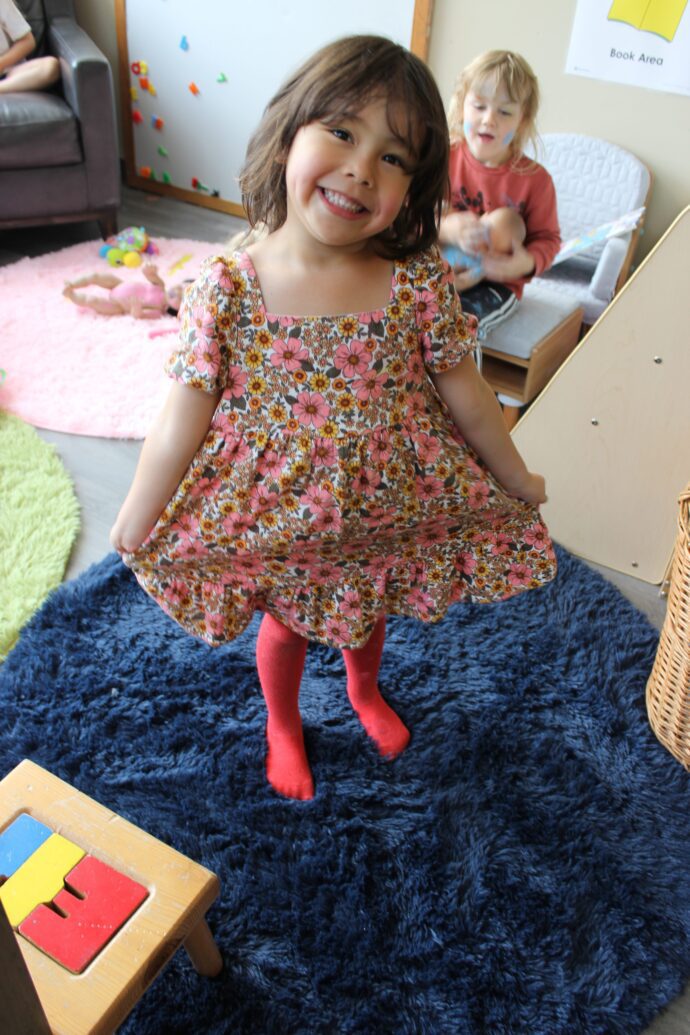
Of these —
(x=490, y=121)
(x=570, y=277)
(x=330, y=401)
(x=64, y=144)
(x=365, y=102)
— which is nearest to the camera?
(x=365, y=102)

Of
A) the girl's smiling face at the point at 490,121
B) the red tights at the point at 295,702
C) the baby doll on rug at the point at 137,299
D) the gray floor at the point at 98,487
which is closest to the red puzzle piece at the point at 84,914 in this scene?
the red tights at the point at 295,702

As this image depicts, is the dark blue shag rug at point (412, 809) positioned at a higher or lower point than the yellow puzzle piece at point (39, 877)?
lower

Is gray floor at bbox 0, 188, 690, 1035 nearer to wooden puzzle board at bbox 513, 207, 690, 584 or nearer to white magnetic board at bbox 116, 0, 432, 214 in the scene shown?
wooden puzzle board at bbox 513, 207, 690, 584

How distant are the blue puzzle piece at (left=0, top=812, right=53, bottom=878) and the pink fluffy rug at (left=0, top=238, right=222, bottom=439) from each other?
1.18 m

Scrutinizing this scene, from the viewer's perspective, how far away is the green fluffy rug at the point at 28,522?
5.33ft

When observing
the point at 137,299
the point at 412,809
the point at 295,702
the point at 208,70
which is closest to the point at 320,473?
the point at 295,702

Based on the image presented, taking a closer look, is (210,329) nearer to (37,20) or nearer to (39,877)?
(39,877)

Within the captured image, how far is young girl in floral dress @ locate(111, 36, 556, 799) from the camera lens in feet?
2.94

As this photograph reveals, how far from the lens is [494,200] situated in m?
1.77

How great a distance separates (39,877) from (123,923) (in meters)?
0.11

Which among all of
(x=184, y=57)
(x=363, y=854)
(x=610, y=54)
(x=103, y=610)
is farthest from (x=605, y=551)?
(x=184, y=57)

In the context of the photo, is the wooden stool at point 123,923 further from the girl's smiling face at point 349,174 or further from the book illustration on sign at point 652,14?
the book illustration on sign at point 652,14

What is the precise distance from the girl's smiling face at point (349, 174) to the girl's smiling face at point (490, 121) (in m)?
0.86

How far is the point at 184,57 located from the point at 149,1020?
2941 mm
